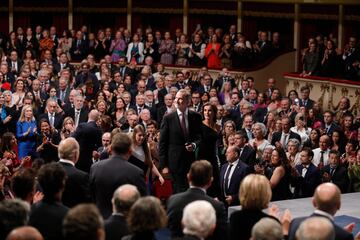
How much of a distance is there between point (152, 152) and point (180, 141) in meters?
1.28

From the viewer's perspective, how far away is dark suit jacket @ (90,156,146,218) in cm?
734

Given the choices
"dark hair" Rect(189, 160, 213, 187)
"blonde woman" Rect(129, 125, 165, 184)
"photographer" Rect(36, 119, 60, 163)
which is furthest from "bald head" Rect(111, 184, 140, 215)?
"photographer" Rect(36, 119, 60, 163)

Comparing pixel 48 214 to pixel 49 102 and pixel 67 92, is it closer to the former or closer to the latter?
pixel 49 102

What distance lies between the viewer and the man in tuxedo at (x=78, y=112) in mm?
13680

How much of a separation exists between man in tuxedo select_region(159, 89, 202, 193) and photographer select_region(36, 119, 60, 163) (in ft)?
8.99

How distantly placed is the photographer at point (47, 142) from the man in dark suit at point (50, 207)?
5682mm

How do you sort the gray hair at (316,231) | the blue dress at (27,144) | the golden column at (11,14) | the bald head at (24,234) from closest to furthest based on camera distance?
the bald head at (24,234), the gray hair at (316,231), the blue dress at (27,144), the golden column at (11,14)

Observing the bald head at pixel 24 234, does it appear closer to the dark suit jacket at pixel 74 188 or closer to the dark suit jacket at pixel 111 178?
the dark suit jacket at pixel 74 188

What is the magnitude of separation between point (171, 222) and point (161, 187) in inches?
155

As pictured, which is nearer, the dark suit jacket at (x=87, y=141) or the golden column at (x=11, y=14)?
the dark suit jacket at (x=87, y=141)

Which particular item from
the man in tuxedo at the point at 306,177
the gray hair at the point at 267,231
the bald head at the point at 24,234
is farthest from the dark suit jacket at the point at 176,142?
the bald head at the point at 24,234

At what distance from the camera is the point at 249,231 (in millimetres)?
6219

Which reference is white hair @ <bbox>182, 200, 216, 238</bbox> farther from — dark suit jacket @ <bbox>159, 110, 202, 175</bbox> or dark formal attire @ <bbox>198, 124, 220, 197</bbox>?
dark formal attire @ <bbox>198, 124, 220, 197</bbox>

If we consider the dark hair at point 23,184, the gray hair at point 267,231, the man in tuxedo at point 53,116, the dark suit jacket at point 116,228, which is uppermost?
the man in tuxedo at point 53,116
